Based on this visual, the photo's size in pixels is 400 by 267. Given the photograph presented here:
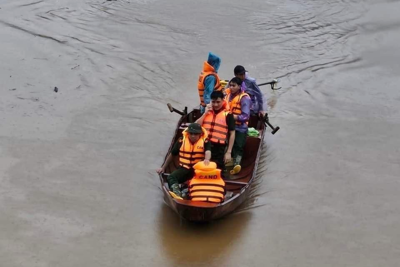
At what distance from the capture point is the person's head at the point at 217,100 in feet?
29.2

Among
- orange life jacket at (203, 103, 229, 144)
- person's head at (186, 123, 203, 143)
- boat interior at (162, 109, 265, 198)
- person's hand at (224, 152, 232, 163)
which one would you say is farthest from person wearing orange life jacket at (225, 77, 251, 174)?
person's head at (186, 123, 203, 143)

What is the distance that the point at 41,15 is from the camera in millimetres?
17391

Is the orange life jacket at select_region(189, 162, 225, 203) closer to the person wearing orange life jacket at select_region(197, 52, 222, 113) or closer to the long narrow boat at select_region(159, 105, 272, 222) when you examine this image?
the long narrow boat at select_region(159, 105, 272, 222)

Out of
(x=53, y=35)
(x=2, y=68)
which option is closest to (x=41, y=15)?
(x=53, y=35)

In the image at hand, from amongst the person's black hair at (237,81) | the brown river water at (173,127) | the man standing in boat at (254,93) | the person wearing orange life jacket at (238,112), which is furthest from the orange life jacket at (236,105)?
the brown river water at (173,127)

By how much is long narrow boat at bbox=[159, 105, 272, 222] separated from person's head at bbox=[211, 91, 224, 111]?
1.05 metres

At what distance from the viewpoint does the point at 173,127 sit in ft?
38.7

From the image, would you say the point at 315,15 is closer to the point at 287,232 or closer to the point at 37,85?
the point at 37,85

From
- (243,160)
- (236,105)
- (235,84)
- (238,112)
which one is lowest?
(243,160)

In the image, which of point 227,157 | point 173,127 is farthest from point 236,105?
point 173,127

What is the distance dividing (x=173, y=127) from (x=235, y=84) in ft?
8.01

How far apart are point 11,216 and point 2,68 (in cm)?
588

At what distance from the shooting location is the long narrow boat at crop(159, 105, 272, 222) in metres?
7.97

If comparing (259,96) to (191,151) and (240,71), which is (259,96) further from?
(191,151)
